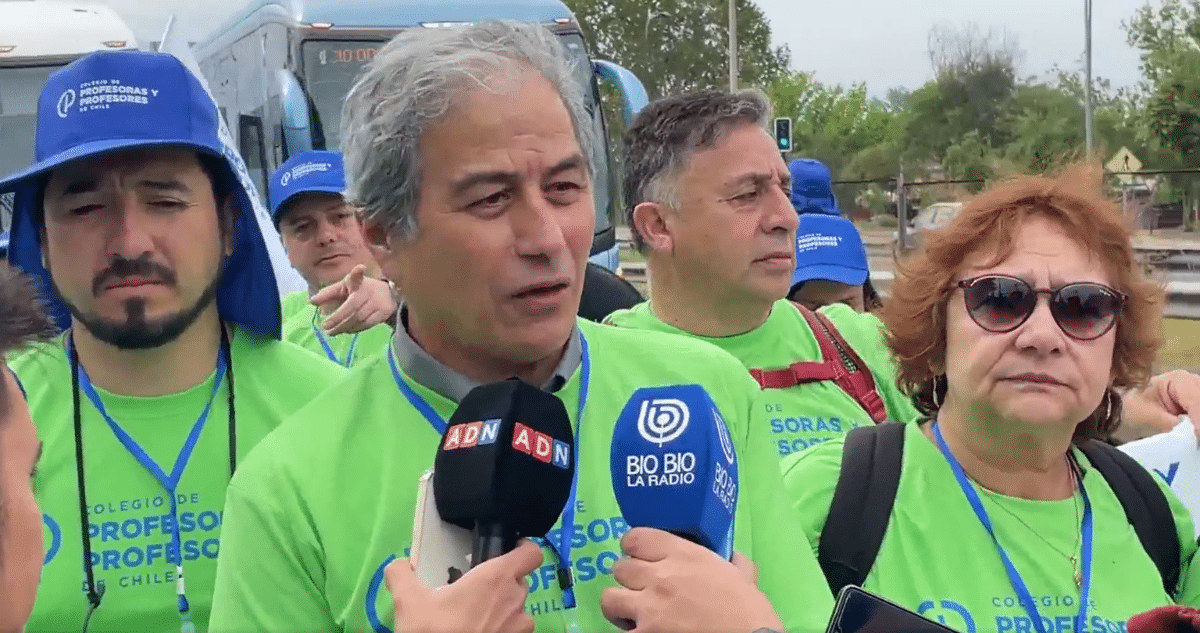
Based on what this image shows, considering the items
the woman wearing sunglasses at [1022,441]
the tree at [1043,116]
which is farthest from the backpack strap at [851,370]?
the tree at [1043,116]

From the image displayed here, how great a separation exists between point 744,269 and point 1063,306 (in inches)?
49.1

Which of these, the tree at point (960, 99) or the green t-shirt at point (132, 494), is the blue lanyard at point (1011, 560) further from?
the tree at point (960, 99)

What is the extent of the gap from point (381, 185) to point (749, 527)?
28.7 inches

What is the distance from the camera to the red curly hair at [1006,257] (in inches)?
102

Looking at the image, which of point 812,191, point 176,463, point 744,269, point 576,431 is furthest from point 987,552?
point 812,191

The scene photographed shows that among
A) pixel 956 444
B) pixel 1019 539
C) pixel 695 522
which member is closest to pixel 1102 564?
pixel 1019 539

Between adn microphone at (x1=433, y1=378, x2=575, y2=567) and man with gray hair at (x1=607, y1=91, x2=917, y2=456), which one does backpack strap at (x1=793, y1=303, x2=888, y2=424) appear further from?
adn microphone at (x1=433, y1=378, x2=575, y2=567)

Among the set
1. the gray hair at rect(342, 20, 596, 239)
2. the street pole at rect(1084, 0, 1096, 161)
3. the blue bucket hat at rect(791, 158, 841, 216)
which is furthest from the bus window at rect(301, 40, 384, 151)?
the street pole at rect(1084, 0, 1096, 161)

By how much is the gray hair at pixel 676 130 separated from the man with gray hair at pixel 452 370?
1.85 m

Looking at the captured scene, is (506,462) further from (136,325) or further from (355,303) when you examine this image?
(355,303)

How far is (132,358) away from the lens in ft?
8.39

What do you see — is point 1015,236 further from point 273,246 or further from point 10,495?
point 273,246

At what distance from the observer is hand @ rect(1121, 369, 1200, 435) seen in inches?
121

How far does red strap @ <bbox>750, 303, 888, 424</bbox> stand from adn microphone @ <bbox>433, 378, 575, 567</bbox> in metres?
2.00
